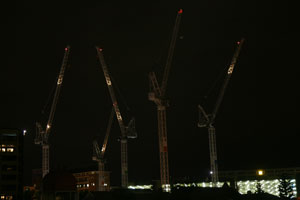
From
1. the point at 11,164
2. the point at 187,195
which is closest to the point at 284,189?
the point at 187,195

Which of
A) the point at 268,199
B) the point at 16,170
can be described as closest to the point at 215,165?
the point at 16,170

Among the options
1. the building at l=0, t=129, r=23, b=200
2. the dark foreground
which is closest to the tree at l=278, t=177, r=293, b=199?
the dark foreground

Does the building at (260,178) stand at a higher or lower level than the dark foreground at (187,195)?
higher

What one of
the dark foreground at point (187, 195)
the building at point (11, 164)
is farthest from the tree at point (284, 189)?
the building at point (11, 164)

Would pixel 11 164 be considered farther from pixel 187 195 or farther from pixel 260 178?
pixel 260 178

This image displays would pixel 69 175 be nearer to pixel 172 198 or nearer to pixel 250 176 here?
pixel 172 198

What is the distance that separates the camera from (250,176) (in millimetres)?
170000

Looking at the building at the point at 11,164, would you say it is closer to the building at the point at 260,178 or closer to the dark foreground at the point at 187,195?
the dark foreground at the point at 187,195

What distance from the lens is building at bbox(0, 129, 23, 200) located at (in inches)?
4877

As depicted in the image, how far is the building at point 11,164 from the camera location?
12388 centimetres

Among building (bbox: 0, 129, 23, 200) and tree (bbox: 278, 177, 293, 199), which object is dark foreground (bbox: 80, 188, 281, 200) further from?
building (bbox: 0, 129, 23, 200)

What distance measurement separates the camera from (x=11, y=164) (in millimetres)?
128625

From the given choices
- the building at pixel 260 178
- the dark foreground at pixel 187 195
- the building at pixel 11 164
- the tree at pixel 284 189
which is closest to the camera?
the dark foreground at pixel 187 195

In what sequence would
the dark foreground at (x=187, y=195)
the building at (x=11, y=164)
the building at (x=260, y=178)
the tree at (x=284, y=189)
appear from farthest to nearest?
the building at (x=260, y=178) < the building at (x=11, y=164) < the tree at (x=284, y=189) < the dark foreground at (x=187, y=195)
